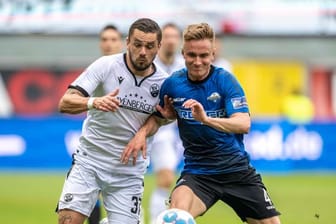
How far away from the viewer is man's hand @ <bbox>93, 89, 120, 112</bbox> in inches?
340

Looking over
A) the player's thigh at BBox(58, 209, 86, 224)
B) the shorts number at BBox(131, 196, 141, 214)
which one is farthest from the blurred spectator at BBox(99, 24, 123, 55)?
the player's thigh at BBox(58, 209, 86, 224)

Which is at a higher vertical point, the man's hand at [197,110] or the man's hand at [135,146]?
the man's hand at [197,110]

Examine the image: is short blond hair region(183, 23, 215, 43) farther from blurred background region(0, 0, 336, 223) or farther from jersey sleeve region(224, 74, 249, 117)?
blurred background region(0, 0, 336, 223)

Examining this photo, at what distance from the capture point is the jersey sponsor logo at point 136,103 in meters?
9.36

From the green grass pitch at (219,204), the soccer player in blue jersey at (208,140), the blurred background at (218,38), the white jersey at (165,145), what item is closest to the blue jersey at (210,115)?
the soccer player in blue jersey at (208,140)

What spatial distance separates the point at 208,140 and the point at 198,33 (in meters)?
0.99

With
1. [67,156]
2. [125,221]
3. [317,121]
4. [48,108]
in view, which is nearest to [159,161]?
[125,221]

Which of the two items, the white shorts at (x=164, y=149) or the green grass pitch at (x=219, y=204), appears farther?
the green grass pitch at (x=219, y=204)

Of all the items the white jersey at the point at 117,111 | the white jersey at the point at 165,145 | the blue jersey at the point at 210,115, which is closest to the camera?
the blue jersey at the point at 210,115

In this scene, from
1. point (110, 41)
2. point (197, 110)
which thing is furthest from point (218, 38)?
point (197, 110)

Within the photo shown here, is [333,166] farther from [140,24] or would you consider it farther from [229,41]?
[140,24]

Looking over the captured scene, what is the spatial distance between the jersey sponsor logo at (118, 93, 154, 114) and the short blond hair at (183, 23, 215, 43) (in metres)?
0.82

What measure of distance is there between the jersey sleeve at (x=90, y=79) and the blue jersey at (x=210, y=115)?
620 millimetres

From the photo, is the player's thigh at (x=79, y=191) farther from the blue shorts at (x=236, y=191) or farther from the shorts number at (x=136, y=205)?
the blue shorts at (x=236, y=191)
